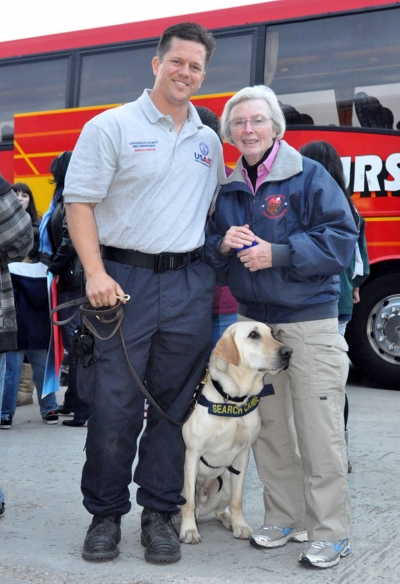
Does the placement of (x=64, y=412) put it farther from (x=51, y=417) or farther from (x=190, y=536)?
(x=190, y=536)

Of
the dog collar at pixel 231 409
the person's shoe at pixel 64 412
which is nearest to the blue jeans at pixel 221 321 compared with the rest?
the dog collar at pixel 231 409

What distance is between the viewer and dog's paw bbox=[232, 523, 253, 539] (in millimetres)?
3436

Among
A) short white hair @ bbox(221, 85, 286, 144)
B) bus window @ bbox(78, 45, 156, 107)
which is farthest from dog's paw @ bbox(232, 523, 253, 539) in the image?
bus window @ bbox(78, 45, 156, 107)

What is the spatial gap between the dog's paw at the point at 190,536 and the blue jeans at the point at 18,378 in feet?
8.78

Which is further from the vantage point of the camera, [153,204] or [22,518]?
[22,518]

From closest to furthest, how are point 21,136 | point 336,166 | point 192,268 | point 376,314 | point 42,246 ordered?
point 192,268, point 336,166, point 42,246, point 376,314, point 21,136

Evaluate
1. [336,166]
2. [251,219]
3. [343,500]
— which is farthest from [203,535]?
[336,166]

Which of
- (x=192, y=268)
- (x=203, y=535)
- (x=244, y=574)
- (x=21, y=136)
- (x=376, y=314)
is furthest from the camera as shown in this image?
(x=21, y=136)

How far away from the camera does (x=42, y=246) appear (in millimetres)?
Result: 5859

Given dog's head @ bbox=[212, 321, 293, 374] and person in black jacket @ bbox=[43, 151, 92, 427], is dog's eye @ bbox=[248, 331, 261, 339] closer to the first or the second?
dog's head @ bbox=[212, 321, 293, 374]

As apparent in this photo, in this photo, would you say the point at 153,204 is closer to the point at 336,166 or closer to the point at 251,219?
the point at 251,219

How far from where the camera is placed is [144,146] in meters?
3.13

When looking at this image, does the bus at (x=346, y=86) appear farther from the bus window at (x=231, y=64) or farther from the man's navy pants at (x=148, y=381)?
the man's navy pants at (x=148, y=381)

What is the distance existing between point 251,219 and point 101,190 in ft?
1.99
